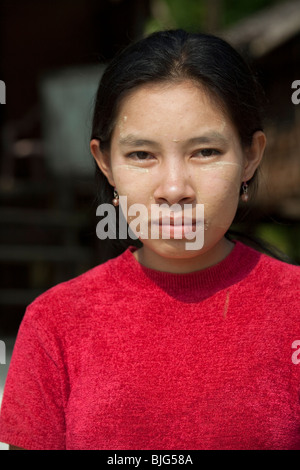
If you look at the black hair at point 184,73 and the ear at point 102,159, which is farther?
the ear at point 102,159

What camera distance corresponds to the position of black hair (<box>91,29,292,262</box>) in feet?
5.30

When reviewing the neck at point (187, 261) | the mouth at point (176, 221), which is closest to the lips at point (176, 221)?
the mouth at point (176, 221)

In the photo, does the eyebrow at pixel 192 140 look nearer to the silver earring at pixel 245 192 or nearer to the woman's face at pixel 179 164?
the woman's face at pixel 179 164

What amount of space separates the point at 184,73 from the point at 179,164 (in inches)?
9.0

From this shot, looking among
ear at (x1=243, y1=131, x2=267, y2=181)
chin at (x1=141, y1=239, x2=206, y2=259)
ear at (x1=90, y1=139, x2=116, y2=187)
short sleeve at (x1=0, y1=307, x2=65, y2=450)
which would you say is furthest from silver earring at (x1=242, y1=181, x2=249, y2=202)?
short sleeve at (x1=0, y1=307, x2=65, y2=450)

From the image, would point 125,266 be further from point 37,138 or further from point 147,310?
point 37,138

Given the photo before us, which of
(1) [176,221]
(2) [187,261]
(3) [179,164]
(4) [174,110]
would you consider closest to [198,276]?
(2) [187,261]

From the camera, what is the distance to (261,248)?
2061 millimetres

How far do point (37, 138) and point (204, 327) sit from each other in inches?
282

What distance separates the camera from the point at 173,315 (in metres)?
1.64

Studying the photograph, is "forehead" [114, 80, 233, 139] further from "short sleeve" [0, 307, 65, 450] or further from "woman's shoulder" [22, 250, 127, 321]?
"short sleeve" [0, 307, 65, 450]

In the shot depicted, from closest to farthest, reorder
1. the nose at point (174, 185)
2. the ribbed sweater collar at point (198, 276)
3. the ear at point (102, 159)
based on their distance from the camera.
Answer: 1. the nose at point (174, 185)
2. the ribbed sweater collar at point (198, 276)
3. the ear at point (102, 159)

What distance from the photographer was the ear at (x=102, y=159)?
1.79 metres
